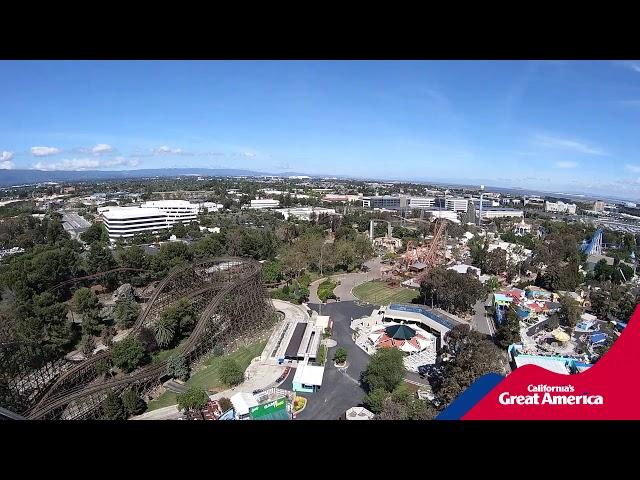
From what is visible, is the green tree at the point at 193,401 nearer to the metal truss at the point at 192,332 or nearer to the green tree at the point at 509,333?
the metal truss at the point at 192,332

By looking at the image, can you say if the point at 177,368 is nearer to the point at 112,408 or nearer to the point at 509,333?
the point at 112,408

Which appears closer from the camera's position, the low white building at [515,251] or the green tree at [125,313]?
the green tree at [125,313]

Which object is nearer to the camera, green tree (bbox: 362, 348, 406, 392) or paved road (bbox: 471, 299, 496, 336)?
green tree (bbox: 362, 348, 406, 392)

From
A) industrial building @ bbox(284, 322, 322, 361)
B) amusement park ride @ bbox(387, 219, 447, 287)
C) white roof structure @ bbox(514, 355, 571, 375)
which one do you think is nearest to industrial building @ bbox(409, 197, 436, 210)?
amusement park ride @ bbox(387, 219, 447, 287)

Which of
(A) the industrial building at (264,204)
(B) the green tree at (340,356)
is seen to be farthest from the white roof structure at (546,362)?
(A) the industrial building at (264,204)

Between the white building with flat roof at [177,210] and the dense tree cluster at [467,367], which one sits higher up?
the white building with flat roof at [177,210]

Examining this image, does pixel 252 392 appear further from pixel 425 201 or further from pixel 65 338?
pixel 425 201

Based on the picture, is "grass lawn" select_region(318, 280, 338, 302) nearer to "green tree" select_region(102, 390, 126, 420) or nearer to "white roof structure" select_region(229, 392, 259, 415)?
"white roof structure" select_region(229, 392, 259, 415)
